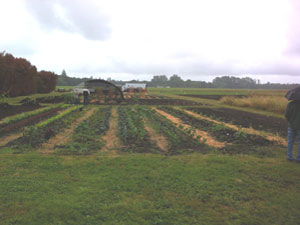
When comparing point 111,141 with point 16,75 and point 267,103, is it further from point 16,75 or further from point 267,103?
Answer: point 16,75

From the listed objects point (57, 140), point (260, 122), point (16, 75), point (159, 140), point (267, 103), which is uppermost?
point (16, 75)

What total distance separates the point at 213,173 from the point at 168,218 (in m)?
2.07

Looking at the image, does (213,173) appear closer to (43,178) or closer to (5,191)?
(43,178)

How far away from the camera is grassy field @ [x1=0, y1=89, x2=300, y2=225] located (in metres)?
Answer: 3.41

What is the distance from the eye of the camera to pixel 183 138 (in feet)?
27.5

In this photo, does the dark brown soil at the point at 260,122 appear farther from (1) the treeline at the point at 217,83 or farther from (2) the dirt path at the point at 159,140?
(1) the treeline at the point at 217,83

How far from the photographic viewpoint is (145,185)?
4391 millimetres

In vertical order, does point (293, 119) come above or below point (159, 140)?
above

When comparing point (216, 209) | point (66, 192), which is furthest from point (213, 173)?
point (66, 192)

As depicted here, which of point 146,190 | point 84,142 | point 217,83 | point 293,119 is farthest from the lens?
point 217,83

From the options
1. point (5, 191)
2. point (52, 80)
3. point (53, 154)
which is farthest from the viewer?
point (52, 80)

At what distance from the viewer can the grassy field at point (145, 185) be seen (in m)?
3.41

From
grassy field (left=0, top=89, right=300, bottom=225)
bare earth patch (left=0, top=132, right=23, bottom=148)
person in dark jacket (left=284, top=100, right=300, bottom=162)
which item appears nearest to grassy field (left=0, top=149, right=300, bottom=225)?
grassy field (left=0, top=89, right=300, bottom=225)

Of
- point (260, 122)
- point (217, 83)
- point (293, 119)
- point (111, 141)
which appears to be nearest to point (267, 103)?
point (260, 122)
